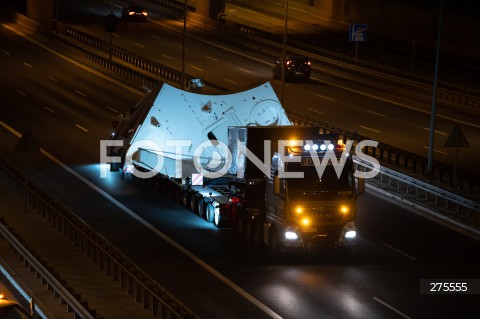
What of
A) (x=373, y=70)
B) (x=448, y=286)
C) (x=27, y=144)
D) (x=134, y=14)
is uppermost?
(x=134, y=14)

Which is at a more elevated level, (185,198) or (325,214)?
(325,214)

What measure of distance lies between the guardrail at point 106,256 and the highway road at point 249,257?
1.32 meters

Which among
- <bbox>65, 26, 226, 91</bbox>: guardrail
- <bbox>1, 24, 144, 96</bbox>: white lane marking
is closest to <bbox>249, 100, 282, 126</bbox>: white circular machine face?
<bbox>65, 26, 226, 91</bbox>: guardrail

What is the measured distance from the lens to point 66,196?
37938 millimetres

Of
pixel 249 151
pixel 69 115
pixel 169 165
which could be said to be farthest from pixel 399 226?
pixel 69 115

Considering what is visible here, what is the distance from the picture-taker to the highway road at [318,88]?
52188 millimetres

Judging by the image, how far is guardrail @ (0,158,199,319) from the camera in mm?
22031

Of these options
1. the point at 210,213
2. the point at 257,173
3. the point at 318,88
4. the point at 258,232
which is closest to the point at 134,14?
the point at 318,88

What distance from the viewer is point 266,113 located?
36.6 metres

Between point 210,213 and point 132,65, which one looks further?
point 132,65

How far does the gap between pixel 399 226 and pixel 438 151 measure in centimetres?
1450

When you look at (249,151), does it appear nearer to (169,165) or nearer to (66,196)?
(169,165)

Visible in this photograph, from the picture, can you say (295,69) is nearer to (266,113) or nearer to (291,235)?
(266,113)

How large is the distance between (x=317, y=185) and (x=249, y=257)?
108 inches
